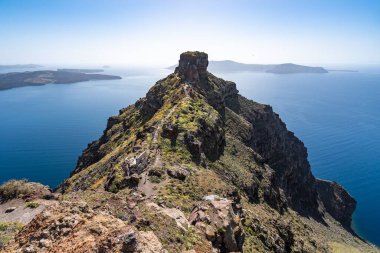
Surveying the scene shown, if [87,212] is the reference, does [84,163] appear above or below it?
below

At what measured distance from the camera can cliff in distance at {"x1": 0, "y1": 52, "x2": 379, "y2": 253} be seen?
2061cm

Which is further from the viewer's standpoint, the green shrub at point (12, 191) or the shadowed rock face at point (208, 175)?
the green shrub at point (12, 191)

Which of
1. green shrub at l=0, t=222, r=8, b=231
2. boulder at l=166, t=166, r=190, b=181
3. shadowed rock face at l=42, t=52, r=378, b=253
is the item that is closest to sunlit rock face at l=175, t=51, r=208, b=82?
shadowed rock face at l=42, t=52, r=378, b=253

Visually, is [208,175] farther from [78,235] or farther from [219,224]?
[78,235]

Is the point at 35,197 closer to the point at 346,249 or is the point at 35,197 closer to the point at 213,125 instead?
the point at 213,125

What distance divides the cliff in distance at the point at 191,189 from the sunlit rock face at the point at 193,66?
1.36ft

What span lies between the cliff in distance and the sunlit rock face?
Result: 1.36 feet

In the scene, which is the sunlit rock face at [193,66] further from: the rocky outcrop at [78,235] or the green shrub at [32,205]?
the rocky outcrop at [78,235]

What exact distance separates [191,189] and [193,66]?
7453 cm

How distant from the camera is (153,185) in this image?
50219 mm

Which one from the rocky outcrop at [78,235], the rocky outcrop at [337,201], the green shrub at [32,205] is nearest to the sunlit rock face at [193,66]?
the rocky outcrop at [337,201]

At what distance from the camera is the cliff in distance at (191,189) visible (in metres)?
20.6

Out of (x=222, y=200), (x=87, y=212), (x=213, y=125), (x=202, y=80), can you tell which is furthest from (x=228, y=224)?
(x=202, y=80)

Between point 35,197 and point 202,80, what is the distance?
89868 mm
